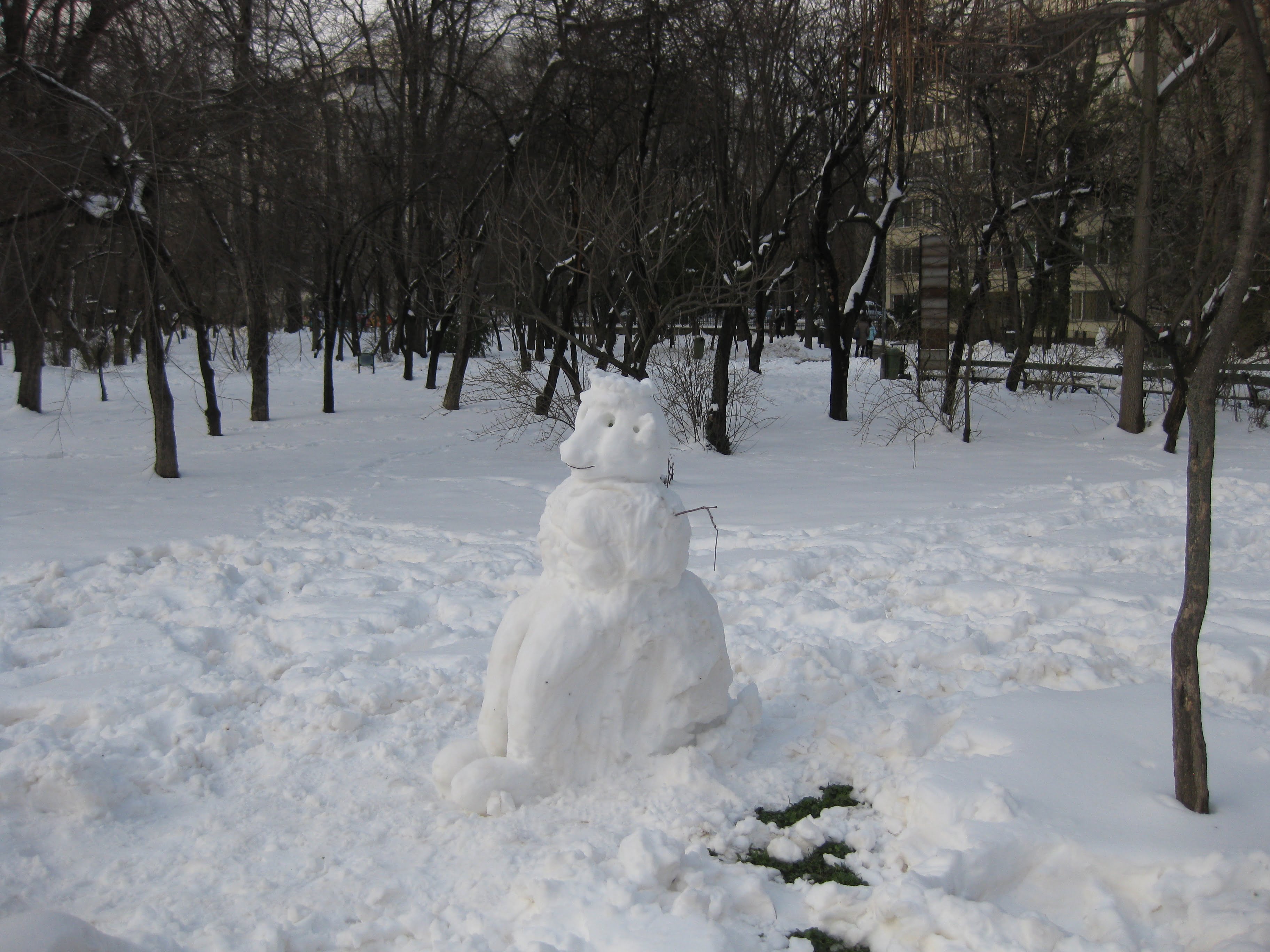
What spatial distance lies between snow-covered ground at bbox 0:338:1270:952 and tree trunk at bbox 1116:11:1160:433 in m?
4.44

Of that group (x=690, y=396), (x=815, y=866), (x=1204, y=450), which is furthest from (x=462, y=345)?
(x=1204, y=450)

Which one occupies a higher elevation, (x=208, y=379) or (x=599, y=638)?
(x=208, y=379)

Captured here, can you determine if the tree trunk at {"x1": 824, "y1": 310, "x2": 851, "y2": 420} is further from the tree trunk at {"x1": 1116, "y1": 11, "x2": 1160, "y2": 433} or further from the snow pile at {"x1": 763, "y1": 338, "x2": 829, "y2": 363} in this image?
the snow pile at {"x1": 763, "y1": 338, "x2": 829, "y2": 363}

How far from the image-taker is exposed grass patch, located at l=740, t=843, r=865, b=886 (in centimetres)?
319

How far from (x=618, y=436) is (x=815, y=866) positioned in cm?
166

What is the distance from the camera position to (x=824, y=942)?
288 cm

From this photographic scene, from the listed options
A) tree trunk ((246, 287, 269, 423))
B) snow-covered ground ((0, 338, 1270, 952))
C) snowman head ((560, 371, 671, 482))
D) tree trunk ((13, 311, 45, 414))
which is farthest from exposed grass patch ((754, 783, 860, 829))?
tree trunk ((246, 287, 269, 423))

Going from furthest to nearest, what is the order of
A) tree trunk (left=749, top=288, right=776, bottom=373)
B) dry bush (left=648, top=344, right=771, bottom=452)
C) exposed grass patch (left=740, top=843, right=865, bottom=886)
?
tree trunk (left=749, top=288, right=776, bottom=373) → dry bush (left=648, top=344, right=771, bottom=452) → exposed grass patch (left=740, top=843, right=865, bottom=886)

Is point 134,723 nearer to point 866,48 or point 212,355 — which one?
point 866,48

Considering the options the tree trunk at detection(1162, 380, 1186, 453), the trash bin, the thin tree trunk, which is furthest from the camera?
the trash bin

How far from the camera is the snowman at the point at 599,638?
353 cm

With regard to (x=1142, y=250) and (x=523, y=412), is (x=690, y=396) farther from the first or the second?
(x=1142, y=250)

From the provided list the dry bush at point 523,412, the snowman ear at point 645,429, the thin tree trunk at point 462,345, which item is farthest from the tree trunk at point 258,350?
the snowman ear at point 645,429

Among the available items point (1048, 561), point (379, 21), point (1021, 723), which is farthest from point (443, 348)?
point (1021, 723)
